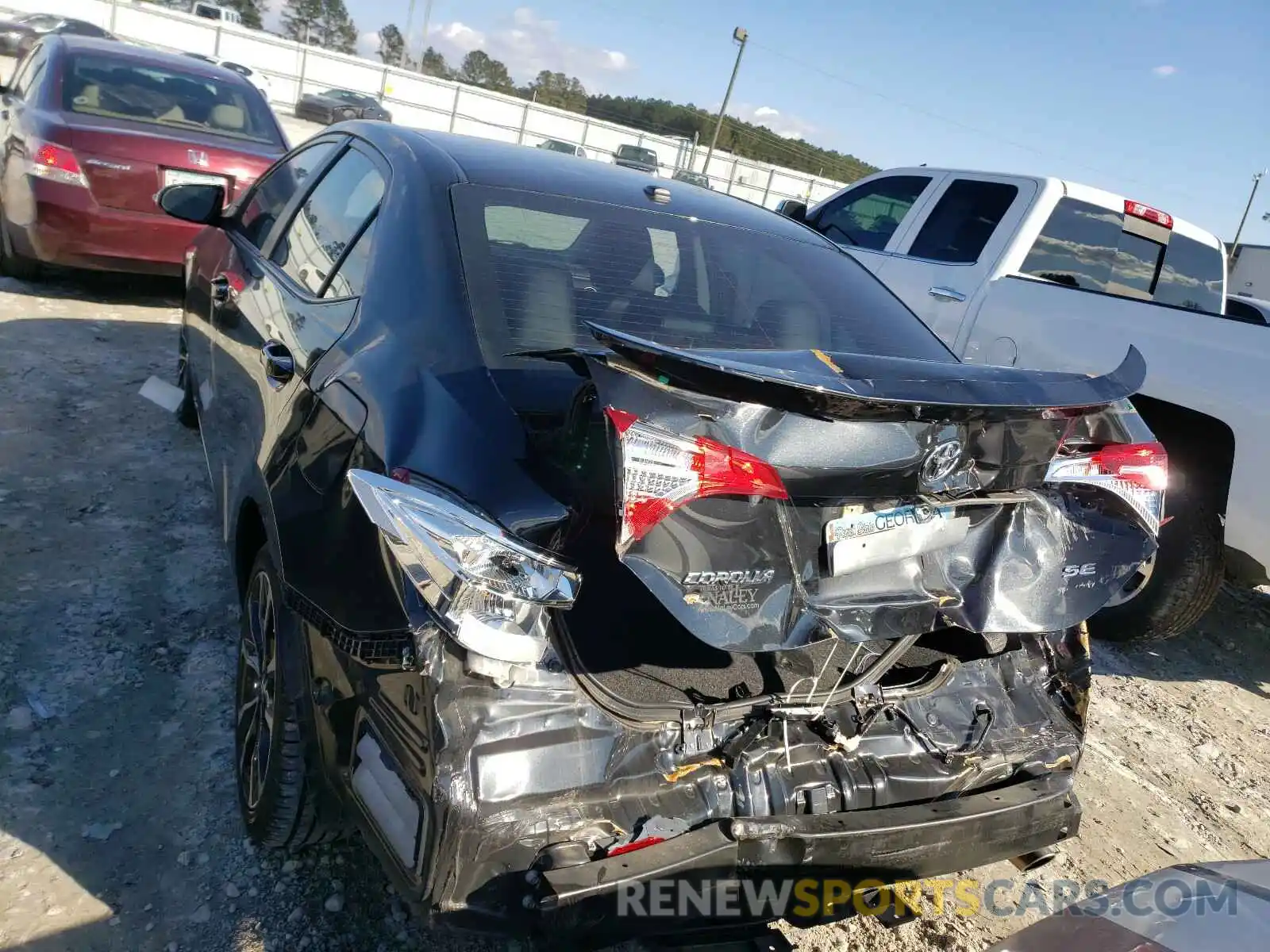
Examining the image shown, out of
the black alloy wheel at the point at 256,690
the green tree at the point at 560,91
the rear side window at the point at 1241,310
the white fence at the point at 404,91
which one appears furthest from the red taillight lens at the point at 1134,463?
the green tree at the point at 560,91

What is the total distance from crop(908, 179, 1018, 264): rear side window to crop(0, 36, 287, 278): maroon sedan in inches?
179

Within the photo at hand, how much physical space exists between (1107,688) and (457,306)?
3480 mm

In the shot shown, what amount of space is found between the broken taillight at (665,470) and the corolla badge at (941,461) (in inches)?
14.7

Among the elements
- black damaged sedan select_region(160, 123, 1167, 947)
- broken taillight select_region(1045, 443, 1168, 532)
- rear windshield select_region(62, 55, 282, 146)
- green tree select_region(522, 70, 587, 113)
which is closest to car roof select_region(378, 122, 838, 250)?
black damaged sedan select_region(160, 123, 1167, 947)

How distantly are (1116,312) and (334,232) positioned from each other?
3.71m

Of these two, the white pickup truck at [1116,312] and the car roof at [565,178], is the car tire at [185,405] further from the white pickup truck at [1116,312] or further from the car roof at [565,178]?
the white pickup truck at [1116,312]

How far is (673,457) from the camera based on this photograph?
1.63 m

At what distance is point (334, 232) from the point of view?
9.47 ft

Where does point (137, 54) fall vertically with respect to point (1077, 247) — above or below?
below

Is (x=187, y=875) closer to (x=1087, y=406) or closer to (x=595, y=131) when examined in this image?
(x=1087, y=406)

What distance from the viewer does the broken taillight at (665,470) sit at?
1.60 meters

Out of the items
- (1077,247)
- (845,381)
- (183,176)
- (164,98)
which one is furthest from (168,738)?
(164,98)

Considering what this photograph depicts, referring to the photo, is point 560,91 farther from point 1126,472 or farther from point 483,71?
point 1126,472

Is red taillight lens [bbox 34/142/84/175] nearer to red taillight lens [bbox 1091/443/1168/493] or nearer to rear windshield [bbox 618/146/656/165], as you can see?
red taillight lens [bbox 1091/443/1168/493]
